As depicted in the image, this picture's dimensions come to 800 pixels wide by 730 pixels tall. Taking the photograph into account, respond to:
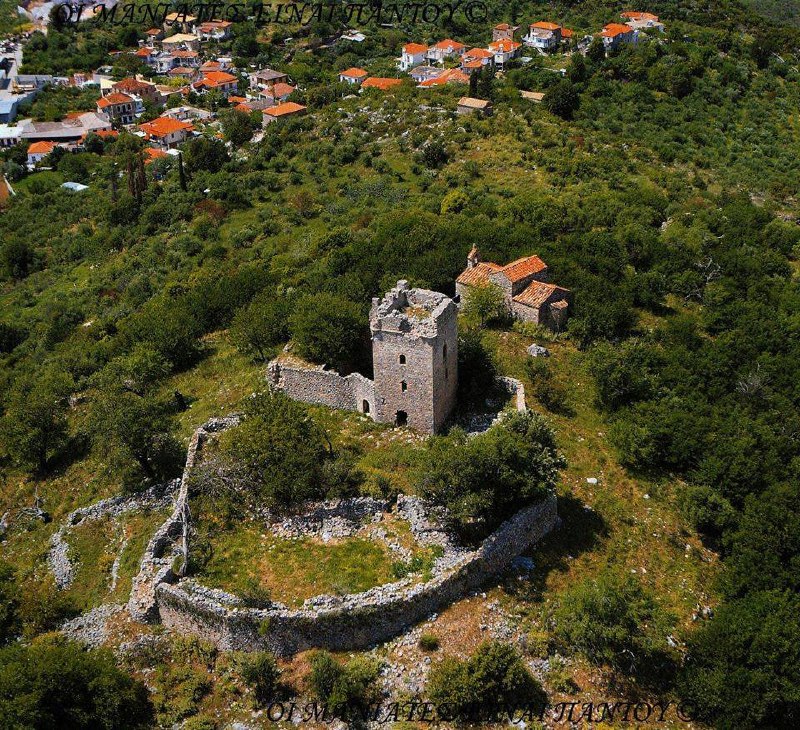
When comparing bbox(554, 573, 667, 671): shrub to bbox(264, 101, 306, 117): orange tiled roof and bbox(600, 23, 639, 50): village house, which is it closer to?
bbox(264, 101, 306, 117): orange tiled roof

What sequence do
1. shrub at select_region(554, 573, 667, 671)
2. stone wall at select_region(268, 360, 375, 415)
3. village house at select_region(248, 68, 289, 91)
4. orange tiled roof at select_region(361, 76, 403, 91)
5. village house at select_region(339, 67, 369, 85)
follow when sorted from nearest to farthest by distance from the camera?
shrub at select_region(554, 573, 667, 671) < stone wall at select_region(268, 360, 375, 415) < orange tiled roof at select_region(361, 76, 403, 91) < village house at select_region(339, 67, 369, 85) < village house at select_region(248, 68, 289, 91)

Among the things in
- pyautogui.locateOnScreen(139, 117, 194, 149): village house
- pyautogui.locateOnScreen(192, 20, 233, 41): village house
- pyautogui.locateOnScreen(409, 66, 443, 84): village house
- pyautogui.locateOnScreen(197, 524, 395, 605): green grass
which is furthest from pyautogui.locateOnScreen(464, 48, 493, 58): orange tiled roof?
pyautogui.locateOnScreen(197, 524, 395, 605): green grass

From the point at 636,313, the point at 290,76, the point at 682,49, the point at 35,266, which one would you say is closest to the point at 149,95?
the point at 290,76

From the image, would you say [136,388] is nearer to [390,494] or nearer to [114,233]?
[390,494]

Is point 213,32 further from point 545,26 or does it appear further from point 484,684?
point 484,684

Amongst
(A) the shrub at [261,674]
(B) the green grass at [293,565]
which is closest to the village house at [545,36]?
(B) the green grass at [293,565]

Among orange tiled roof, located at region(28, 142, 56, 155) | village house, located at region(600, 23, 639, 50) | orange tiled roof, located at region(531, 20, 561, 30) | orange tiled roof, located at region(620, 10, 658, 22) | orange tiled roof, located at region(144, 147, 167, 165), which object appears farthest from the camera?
orange tiled roof, located at region(620, 10, 658, 22)

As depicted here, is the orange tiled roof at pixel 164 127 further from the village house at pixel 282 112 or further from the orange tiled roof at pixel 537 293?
the orange tiled roof at pixel 537 293

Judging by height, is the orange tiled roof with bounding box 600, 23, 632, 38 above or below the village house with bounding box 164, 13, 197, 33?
above
